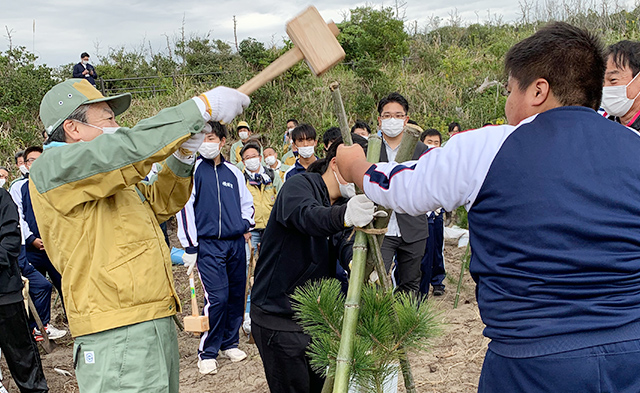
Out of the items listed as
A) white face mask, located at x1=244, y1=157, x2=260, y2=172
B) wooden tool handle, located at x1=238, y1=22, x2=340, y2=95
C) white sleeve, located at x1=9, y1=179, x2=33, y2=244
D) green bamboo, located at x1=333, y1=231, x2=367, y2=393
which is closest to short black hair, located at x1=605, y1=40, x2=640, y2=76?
wooden tool handle, located at x1=238, y1=22, x2=340, y2=95

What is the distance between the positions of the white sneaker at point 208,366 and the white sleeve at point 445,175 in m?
3.82

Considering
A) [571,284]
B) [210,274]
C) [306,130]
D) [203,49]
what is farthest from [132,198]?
[203,49]

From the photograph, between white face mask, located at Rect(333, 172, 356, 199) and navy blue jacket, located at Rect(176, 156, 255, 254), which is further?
navy blue jacket, located at Rect(176, 156, 255, 254)

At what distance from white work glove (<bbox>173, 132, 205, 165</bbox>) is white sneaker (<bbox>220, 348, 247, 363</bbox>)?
11.0 ft

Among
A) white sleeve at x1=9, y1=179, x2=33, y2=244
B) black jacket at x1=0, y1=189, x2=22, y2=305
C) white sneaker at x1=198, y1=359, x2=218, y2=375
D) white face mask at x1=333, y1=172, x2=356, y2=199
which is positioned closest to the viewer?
white face mask at x1=333, y1=172, x2=356, y2=199

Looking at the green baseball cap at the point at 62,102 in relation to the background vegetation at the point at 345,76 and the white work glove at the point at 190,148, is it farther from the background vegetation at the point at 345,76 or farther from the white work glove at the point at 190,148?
the background vegetation at the point at 345,76

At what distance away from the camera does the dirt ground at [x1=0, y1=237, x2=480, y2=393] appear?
4270 millimetres

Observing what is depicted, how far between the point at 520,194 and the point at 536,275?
9.7 inches

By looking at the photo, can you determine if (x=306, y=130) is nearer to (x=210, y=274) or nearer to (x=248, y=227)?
(x=248, y=227)

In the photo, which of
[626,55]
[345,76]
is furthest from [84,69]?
[626,55]

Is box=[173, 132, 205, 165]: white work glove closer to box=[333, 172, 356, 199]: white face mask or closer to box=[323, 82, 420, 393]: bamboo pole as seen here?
box=[323, 82, 420, 393]: bamboo pole

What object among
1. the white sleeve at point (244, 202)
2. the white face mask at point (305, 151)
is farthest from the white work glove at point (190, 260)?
the white face mask at point (305, 151)

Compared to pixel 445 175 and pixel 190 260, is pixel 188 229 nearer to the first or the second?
pixel 190 260

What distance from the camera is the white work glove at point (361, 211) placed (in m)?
2.00
